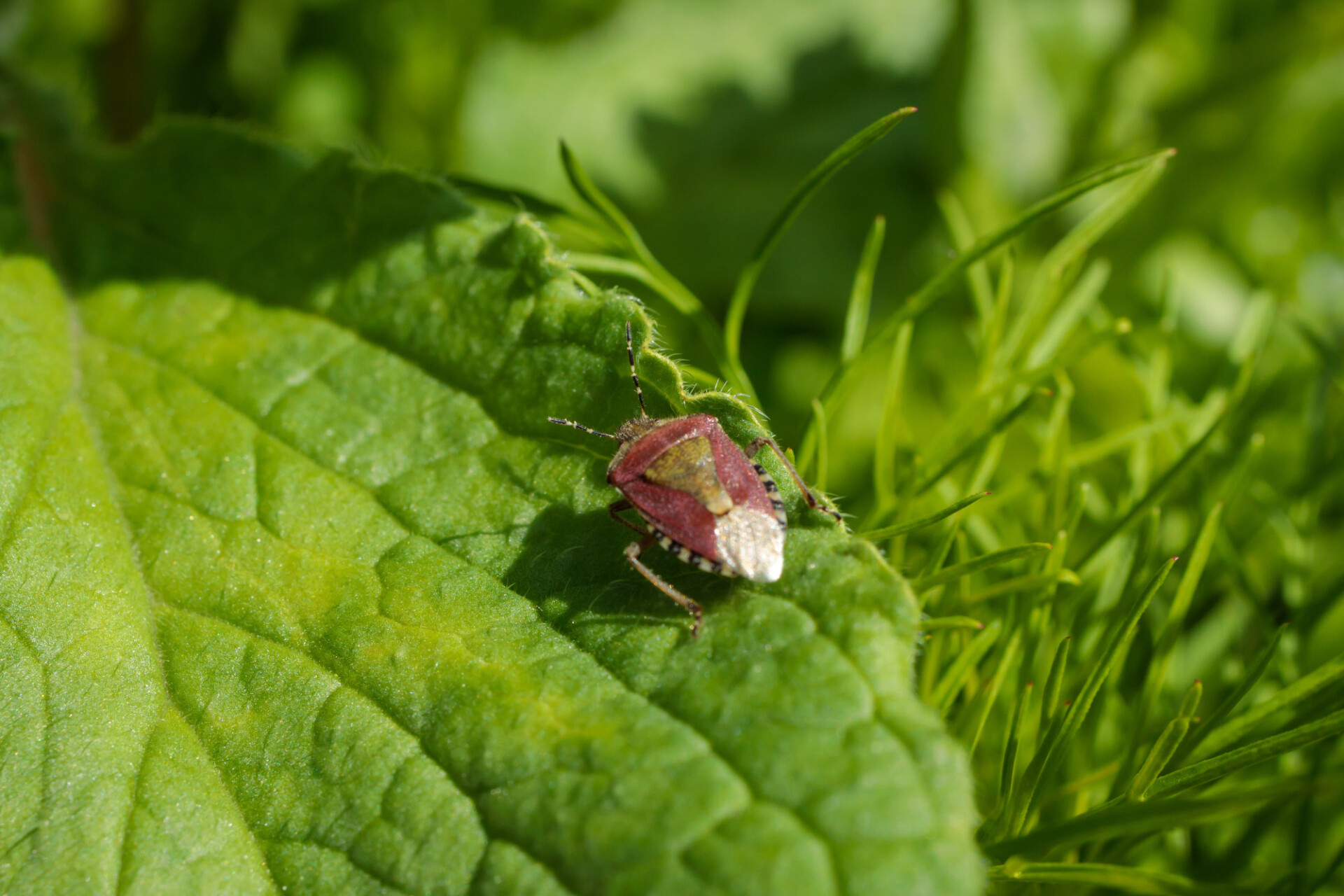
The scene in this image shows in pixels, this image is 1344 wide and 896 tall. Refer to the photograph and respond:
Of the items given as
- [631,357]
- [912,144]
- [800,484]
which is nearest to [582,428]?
[631,357]

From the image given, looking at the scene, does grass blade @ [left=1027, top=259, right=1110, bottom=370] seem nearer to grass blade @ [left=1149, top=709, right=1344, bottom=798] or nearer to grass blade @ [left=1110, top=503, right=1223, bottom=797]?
grass blade @ [left=1110, top=503, right=1223, bottom=797]

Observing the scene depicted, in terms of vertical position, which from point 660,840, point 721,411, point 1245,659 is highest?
point 721,411

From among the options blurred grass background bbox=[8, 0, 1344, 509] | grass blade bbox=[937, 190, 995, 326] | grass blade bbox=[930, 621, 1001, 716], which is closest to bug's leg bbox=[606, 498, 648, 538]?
grass blade bbox=[930, 621, 1001, 716]

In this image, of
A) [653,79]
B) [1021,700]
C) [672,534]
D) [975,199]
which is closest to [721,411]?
[672,534]

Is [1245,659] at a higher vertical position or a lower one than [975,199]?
lower

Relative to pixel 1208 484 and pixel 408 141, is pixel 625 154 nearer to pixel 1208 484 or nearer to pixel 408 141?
pixel 408 141

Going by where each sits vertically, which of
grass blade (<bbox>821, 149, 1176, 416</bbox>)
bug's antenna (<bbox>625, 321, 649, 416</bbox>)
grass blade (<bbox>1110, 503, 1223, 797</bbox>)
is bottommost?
grass blade (<bbox>1110, 503, 1223, 797</bbox>)

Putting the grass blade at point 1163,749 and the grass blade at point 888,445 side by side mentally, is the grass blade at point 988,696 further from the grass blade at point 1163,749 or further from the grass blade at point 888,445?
the grass blade at point 888,445
